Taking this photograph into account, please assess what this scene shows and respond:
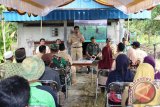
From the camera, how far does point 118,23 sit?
44.5 ft

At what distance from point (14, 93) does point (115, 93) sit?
332 cm

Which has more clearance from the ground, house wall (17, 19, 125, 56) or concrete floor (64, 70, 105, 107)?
house wall (17, 19, 125, 56)

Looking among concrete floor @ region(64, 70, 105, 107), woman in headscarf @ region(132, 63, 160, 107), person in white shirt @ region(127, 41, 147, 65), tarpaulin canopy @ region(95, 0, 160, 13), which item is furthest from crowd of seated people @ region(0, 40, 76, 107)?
person in white shirt @ region(127, 41, 147, 65)

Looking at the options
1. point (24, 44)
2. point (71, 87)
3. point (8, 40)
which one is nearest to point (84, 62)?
point (71, 87)

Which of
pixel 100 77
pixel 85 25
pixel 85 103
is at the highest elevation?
pixel 85 25

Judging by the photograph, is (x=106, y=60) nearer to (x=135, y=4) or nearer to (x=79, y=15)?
(x=135, y=4)

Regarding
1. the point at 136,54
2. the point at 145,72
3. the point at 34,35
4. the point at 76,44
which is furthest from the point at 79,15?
the point at 145,72

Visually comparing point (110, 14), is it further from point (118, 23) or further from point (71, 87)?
point (71, 87)

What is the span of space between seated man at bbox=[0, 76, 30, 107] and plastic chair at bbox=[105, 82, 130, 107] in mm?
3004

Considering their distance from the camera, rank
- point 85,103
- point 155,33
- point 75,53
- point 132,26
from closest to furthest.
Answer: point 85,103, point 75,53, point 155,33, point 132,26

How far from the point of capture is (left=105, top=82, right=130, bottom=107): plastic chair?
191 inches

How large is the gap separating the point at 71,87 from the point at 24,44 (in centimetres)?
439

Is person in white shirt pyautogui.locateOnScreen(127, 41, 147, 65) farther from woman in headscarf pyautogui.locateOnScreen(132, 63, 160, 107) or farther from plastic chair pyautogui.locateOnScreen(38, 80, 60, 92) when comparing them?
woman in headscarf pyautogui.locateOnScreen(132, 63, 160, 107)

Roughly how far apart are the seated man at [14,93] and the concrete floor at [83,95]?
5.59m
